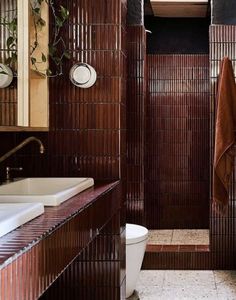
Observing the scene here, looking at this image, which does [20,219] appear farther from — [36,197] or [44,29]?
[44,29]

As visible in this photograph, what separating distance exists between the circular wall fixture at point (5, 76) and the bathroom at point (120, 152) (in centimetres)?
3

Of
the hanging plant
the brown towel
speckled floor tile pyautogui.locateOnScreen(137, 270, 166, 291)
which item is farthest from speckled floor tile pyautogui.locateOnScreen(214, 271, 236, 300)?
the hanging plant

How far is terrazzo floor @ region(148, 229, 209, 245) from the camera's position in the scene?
4293mm

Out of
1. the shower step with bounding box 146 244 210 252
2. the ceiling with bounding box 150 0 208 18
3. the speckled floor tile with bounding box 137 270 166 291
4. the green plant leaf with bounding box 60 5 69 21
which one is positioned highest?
the ceiling with bounding box 150 0 208 18

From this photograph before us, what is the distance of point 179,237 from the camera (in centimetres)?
453

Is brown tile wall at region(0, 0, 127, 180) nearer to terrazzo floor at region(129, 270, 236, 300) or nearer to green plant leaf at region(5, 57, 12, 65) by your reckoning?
green plant leaf at region(5, 57, 12, 65)

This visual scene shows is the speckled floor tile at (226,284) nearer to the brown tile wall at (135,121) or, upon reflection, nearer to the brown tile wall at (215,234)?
the brown tile wall at (215,234)

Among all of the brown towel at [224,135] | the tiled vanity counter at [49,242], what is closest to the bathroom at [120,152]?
the tiled vanity counter at [49,242]

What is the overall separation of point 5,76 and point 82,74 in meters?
0.45

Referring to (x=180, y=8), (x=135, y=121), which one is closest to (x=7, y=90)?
(x=135, y=121)

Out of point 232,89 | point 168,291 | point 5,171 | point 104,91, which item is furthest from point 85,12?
point 168,291

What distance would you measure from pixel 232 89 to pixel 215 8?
0.88 metres

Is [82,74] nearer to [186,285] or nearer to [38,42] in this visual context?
[38,42]

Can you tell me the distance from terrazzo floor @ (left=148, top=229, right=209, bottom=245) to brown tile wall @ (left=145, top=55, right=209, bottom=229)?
4.3 inches
